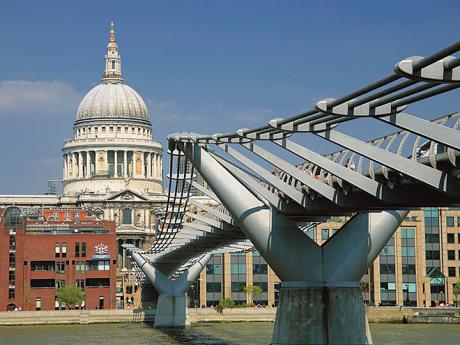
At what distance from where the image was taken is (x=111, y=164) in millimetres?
183750

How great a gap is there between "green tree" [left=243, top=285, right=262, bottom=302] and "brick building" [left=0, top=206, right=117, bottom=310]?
13735 millimetres

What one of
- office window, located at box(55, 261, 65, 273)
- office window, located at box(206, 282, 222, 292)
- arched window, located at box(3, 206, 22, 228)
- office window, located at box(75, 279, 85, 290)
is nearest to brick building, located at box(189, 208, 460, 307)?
office window, located at box(206, 282, 222, 292)

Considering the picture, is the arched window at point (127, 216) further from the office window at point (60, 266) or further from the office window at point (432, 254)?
the office window at point (432, 254)

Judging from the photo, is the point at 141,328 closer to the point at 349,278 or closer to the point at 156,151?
the point at 349,278

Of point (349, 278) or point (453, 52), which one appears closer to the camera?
point (453, 52)

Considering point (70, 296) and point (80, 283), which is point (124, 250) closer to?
point (80, 283)

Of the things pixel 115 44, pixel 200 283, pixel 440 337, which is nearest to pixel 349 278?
pixel 440 337

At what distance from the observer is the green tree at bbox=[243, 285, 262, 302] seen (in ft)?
Result: 341

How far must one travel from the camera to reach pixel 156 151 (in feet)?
612

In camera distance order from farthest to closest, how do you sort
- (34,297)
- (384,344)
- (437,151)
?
1. (34,297)
2. (384,344)
3. (437,151)

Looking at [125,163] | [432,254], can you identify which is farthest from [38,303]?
[125,163]

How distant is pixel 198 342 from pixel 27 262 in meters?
46.5

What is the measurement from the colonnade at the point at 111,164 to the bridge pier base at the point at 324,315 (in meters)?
148

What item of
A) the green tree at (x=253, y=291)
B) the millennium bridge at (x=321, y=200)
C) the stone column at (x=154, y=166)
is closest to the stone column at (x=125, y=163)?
the stone column at (x=154, y=166)
